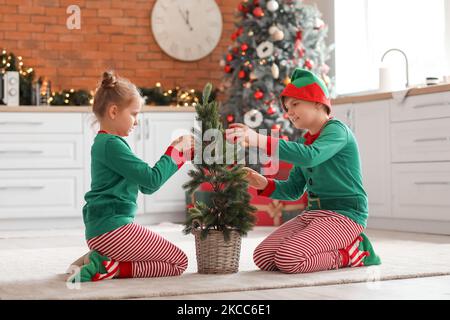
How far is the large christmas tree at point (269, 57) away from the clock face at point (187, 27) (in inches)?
35.3

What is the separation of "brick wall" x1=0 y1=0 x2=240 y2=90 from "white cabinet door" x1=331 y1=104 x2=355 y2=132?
5.20 feet

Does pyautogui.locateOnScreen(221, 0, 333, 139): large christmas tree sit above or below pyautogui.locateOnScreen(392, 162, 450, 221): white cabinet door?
above

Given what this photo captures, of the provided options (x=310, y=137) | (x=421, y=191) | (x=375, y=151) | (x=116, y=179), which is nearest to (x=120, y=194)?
(x=116, y=179)

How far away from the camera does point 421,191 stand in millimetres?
5059

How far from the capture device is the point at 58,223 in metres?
6.06

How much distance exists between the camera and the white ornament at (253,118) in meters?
5.97

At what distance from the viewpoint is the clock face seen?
7.04 meters

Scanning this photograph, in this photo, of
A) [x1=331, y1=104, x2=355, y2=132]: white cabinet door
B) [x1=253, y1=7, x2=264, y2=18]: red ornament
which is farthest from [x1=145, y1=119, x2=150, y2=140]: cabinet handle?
[x1=331, y1=104, x2=355, y2=132]: white cabinet door

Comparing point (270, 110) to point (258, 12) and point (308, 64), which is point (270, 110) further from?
point (258, 12)

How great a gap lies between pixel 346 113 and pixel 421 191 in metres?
0.98

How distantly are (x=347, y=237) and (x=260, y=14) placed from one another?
328 cm

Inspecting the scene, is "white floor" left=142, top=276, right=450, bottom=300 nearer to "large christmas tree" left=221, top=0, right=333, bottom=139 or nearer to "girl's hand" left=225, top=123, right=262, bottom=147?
"girl's hand" left=225, top=123, right=262, bottom=147

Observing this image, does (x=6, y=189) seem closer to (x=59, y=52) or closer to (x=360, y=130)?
(x=59, y=52)
